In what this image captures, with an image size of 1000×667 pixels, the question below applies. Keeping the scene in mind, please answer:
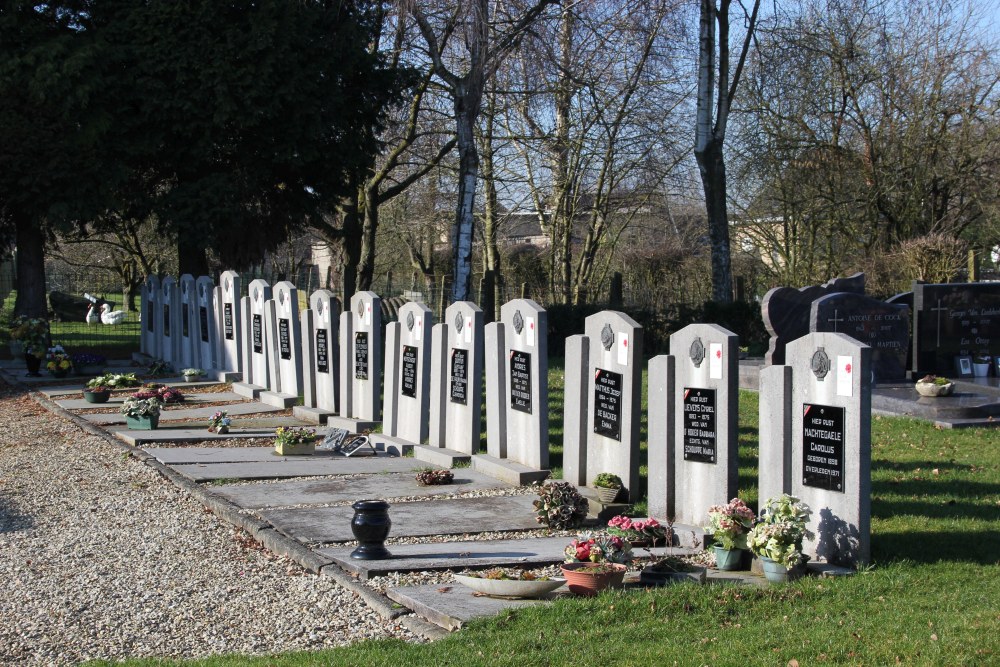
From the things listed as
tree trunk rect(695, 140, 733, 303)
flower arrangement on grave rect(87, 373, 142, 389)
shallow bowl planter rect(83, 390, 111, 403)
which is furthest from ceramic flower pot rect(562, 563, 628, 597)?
tree trunk rect(695, 140, 733, 303)

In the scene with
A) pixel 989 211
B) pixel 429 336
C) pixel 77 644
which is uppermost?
pixel 989 211

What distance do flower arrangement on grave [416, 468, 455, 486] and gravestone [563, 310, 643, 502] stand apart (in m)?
1.10

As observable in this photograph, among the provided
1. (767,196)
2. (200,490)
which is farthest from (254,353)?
(767,196)

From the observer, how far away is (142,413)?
13.5 metres

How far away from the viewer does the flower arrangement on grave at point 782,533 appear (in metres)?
6.50

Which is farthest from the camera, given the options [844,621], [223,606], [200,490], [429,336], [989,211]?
[989,211]

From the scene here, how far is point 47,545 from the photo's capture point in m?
7.89

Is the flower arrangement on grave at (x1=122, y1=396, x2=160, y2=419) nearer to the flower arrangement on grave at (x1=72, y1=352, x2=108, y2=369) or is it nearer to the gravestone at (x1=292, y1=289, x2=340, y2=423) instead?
the gravestone at (x1=292, y1=289, x2=340, y2=423)

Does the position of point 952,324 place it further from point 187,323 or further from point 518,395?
point 187,323

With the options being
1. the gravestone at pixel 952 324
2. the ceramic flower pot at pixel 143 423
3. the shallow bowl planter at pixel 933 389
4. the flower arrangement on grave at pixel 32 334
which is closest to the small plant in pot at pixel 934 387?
the shallow bowl planter at pixel 933 389

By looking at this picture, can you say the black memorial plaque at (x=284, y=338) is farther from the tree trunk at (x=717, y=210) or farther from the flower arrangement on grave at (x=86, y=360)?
the tree trunk at (x=717, y=210)

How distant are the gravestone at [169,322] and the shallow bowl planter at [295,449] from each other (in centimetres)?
1101

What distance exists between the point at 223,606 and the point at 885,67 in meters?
25.0

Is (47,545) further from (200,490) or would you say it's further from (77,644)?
(77,644)
